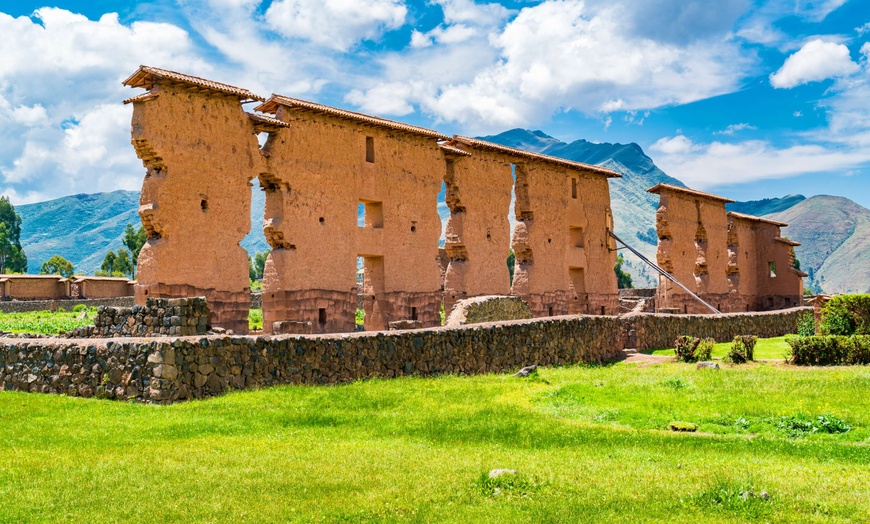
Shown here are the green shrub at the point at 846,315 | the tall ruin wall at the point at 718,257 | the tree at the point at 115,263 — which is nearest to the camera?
the green shrub at the point at 846,315

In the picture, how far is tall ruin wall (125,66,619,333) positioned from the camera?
69.9 feet

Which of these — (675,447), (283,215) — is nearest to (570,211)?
(283,215)

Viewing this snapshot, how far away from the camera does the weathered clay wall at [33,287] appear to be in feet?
173

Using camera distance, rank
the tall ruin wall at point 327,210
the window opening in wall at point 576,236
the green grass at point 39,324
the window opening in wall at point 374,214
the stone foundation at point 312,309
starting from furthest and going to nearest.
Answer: the window opening in wall at point 576,236 → the green grass at point 39,324 → the window opening in wall at point 374,214 → the stone foundation at point 312,309 → the tall ruin wall at point 327,210

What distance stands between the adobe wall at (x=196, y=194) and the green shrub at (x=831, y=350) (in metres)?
14.7

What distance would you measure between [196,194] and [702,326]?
17373 mm

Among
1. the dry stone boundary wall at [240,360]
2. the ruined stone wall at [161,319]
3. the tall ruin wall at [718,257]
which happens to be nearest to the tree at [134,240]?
the tall ruin wall at [718,257]

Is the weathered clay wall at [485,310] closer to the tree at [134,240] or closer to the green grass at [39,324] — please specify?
the green grass at [39,324]

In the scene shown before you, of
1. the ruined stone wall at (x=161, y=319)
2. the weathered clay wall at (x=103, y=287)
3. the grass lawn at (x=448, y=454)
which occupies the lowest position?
the grass lawn at (x=448, y=454)

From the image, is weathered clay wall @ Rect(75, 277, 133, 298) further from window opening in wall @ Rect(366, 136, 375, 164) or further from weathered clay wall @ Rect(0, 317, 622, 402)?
weathered clay wall @ Rect(0, 317, 622, 402)

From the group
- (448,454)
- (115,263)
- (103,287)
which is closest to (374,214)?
(448,454)

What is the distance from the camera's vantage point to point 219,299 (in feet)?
73.1

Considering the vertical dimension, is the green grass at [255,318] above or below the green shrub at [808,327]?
above

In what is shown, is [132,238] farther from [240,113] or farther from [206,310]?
[206,310]
